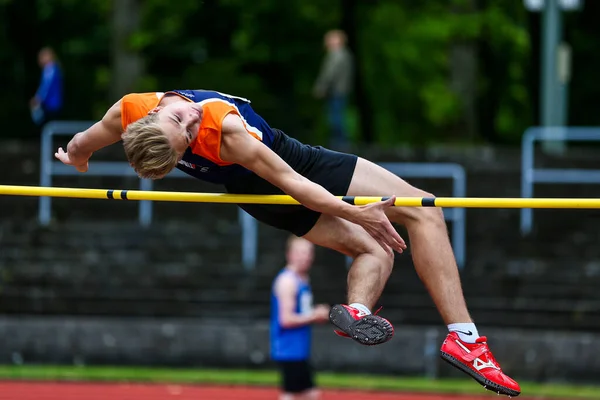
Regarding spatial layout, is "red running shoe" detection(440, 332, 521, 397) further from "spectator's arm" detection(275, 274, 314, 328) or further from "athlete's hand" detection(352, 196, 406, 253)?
"spectator's arm" detection(275, 274, 314, 328)

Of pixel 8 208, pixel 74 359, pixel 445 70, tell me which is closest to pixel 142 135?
pixel 74 359

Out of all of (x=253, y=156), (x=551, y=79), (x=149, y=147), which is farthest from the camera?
(x=551, y=79)

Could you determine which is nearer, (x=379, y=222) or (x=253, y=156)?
(x=253, y=156)

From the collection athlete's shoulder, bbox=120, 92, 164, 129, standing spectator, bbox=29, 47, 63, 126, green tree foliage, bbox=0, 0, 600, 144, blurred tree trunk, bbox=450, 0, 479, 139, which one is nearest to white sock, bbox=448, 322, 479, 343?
athlete's shoulder, bbox=120, 92, 164, 129

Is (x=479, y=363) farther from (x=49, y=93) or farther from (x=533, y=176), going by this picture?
(x=49, y=93)

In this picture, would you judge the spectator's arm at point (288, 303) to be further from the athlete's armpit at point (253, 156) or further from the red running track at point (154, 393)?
the athlete's armpit at point (253, 156)

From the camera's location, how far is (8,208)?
1672 cm

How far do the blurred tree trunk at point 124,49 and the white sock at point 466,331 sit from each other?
1703cm

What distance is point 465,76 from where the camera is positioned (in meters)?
25.1

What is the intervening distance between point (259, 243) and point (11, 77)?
11.8m

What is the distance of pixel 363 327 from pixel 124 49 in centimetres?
1782

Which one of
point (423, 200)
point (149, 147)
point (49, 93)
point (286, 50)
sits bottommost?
point (423, 200)

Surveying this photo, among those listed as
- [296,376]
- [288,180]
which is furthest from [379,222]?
[296,376]

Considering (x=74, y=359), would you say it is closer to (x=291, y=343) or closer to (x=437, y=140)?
(x=291, y=343)
